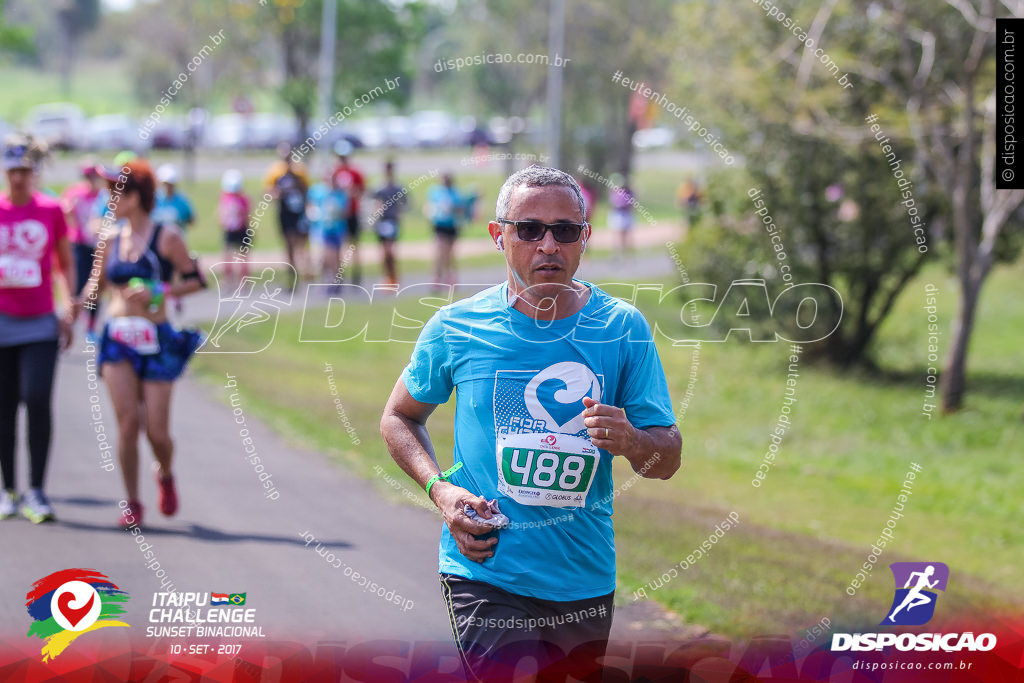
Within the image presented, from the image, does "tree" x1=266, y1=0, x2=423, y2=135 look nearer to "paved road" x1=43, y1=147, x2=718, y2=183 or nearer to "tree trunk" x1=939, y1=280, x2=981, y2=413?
"paved road" x1=43, y1=147, x2=718, y2=183

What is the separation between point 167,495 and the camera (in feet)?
21.7

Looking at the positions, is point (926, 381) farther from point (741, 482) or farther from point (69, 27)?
point (69, 27)

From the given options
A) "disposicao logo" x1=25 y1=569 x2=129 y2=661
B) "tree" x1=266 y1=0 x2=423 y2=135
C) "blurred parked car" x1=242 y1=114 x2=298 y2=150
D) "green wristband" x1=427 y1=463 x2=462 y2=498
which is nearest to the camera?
"green wristband" x1=427 y1=463 x2=462 y2=498

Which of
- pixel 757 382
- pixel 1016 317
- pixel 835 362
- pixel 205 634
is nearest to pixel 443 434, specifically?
pixel 205 634

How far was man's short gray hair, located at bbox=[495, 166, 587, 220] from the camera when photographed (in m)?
3.35

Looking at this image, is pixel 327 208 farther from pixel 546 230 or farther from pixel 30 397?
pixel 546 230

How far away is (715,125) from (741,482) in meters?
6.69

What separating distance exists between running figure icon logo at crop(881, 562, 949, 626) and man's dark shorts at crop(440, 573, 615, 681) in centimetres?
238

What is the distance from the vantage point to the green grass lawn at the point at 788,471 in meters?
6.39

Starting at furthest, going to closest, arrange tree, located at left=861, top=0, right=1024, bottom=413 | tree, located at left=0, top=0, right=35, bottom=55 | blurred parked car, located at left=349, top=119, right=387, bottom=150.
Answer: blurred parked car, located at left=349, top=119, right=387, bottom=150, tree, located at left=0, top=0, right=35, bottom=55, tree, located at left=861, top=0, right=1024, bottom=413

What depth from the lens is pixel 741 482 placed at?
32.4 feet

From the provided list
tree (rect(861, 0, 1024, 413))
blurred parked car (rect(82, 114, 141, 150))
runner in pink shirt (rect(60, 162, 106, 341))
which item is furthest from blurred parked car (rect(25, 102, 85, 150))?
tree (rect(861, 0, 1024, 413))

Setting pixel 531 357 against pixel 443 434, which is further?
pixel 443 434

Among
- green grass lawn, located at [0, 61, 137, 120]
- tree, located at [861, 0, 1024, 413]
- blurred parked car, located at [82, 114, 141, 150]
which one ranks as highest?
green grass lawn, located at [0, 61, 137, 120]
